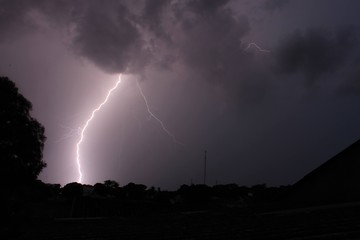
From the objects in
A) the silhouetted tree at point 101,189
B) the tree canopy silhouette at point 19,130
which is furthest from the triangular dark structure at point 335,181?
the silhouetted tree at point 101,189

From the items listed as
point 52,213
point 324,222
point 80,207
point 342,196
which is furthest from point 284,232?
point 52,213

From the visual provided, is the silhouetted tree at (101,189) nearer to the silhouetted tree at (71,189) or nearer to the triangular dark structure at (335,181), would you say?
the silhouetted tree at (71,189)

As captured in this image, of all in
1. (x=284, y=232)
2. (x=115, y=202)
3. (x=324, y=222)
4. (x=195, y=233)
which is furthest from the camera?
(x=115, y=202)

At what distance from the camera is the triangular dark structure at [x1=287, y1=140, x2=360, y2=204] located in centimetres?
1616

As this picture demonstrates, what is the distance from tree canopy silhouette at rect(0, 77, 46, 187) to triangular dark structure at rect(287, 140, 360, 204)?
12430mm

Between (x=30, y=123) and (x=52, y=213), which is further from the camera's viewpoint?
(x=52, y=213)

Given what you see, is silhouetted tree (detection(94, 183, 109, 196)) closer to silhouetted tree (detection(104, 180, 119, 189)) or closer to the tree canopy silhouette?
silhouetted tree (detection(104, 180, 119, 189))

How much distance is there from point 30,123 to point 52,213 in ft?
41.3

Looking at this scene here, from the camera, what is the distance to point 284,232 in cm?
709

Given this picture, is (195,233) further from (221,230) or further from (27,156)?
(27,156)

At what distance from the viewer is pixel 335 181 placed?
1719cm

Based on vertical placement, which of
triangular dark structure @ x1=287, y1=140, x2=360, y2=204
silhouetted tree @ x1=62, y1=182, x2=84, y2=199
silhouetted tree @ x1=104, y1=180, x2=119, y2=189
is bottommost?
triangular dark structure @ x1=287, y1=140, x2=360, y2=204

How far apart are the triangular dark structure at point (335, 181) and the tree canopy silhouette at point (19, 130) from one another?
12430mm

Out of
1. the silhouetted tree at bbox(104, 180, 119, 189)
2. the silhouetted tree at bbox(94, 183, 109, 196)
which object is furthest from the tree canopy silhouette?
the silhouetted tree at bbox(104, 180, 119, 189)
